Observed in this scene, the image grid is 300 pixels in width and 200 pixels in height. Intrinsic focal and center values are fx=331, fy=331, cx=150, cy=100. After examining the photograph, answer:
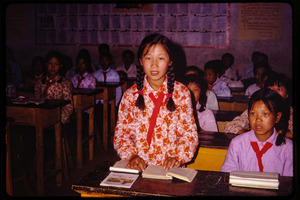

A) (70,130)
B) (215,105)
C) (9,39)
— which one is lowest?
(70,130)

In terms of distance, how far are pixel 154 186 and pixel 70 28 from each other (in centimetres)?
679

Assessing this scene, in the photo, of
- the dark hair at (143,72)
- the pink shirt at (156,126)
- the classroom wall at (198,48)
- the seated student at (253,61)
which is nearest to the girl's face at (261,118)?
the pink shirt at (156,126)

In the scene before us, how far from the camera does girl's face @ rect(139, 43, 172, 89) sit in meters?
1.89

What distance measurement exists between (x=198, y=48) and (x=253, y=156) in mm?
5377

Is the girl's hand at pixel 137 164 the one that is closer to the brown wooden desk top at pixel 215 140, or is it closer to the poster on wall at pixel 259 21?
the brown wooden desk top at pixel 215 140

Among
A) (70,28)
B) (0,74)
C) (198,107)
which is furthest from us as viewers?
(70,28)

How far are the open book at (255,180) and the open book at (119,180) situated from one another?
0.51 meters

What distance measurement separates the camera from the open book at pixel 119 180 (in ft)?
5.46

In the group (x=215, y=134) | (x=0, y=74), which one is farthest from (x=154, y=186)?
(x=215, y=134)

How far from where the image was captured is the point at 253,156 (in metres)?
2.21

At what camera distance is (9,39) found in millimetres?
8219

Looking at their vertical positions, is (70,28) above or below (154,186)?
above

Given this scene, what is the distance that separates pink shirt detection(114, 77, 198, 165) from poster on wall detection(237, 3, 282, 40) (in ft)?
18.5

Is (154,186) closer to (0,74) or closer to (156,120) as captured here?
(156,120)
